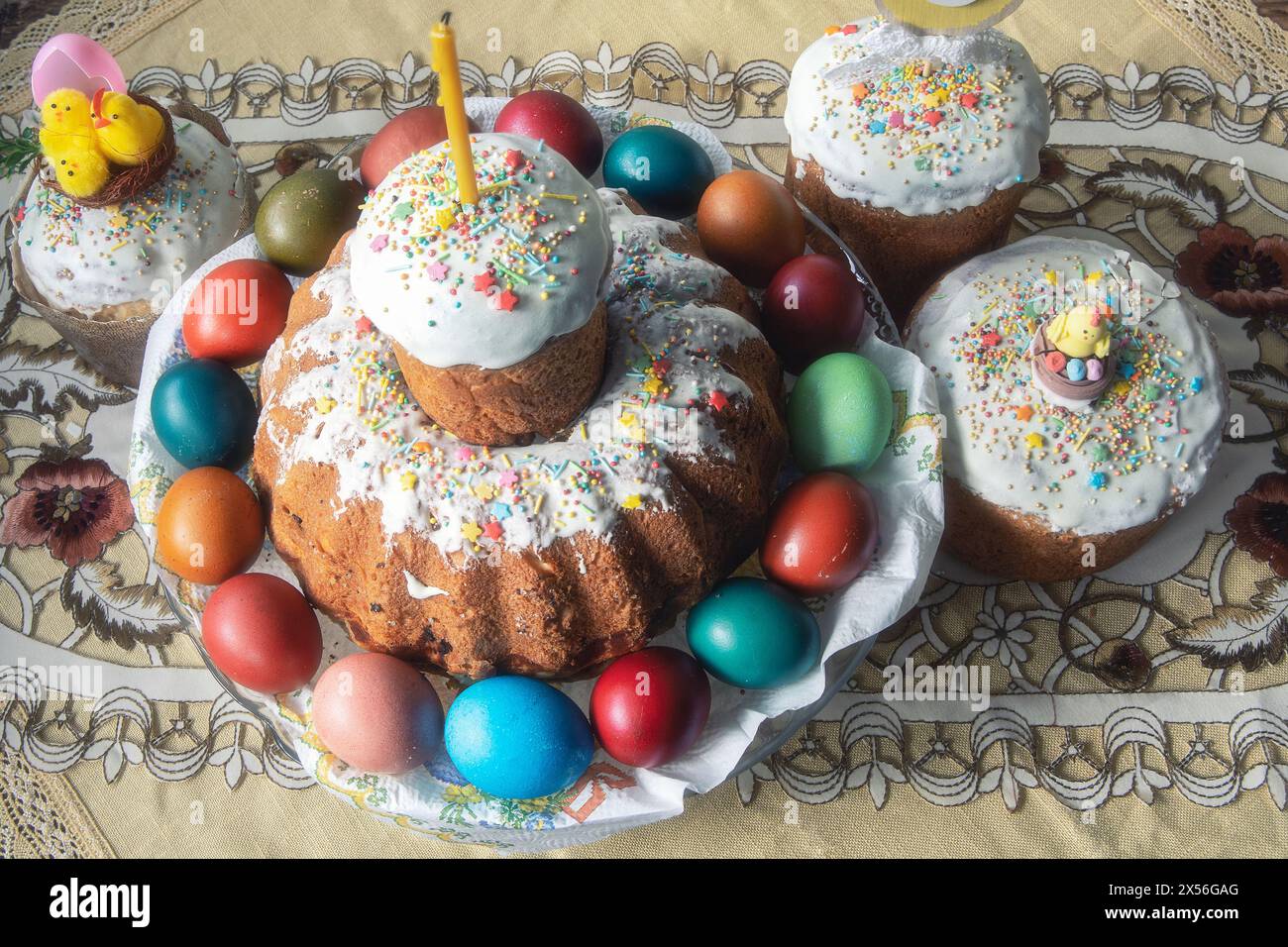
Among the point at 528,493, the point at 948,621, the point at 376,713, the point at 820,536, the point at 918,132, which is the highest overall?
the point at 918,132

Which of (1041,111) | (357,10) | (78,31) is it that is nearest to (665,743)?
(1041,111)

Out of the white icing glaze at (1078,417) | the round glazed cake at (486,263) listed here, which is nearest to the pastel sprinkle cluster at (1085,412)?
the white icing glaze at (1078,417)

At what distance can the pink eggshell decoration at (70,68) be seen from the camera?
7.94ft

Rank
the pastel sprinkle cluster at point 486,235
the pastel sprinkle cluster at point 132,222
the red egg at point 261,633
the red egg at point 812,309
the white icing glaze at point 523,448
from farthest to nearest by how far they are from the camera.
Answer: the pastel sprinkle cluster at point 132,222
the red egg at point 812,309
the red egg at point 261,633
the white icing glaze at point 523,448
the pastel sprinkle cluster at point 486,235

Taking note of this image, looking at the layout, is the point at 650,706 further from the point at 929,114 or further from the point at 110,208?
the point at 110,208

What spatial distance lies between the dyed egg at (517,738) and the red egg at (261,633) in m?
0.30

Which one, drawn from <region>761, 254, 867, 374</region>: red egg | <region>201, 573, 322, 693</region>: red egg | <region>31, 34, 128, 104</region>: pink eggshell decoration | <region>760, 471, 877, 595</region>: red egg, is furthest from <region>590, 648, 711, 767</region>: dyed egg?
<region>31, 34, 128, 104</region>: pink eggshell decoration

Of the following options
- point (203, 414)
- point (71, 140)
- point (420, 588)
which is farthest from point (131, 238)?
point (420, 588)

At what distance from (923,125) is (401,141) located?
3.56 feet

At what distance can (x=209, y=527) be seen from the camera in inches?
79.6

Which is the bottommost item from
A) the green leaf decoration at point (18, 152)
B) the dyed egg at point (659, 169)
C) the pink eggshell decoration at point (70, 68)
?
the green leaf decoration at point (18, 152)

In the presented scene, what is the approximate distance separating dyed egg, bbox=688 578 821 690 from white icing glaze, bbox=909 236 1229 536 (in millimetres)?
488

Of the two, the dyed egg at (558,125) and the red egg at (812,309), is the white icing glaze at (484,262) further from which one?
the dyed egg at (558,125)

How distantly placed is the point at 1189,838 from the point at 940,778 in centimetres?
49
